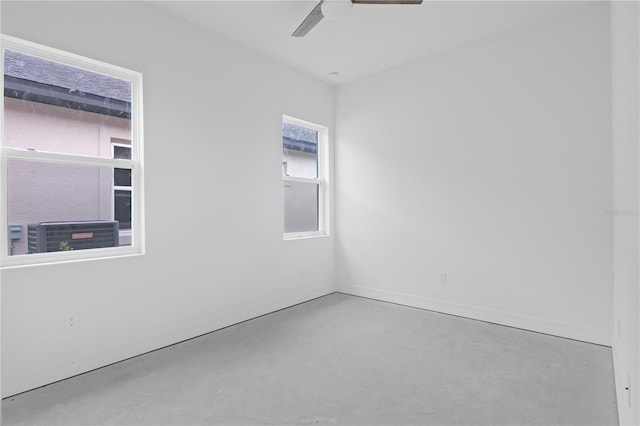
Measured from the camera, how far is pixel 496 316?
3.58 m

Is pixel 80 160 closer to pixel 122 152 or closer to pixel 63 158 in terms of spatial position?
pixel 63 158

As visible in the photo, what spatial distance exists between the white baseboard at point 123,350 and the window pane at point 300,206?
1.01 meters

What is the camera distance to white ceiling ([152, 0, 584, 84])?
9.87ft

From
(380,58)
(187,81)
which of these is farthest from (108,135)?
(380,58)

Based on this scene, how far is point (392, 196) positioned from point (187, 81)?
2.66m

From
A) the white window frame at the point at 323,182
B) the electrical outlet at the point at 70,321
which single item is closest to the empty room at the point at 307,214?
the electrical outlet at the point at 70,321

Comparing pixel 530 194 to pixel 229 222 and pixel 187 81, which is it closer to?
pixel 229 222

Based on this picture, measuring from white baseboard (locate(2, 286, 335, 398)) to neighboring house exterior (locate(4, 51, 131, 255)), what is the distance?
0.82 meters

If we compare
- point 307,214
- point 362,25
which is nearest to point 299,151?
point 307,214

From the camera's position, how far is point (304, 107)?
447cm

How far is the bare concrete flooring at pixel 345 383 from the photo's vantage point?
1.98 meters

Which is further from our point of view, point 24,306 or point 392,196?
point 392,196

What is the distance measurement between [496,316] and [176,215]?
3347 millimetres

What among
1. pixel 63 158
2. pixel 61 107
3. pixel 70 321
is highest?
pixel 61 107
